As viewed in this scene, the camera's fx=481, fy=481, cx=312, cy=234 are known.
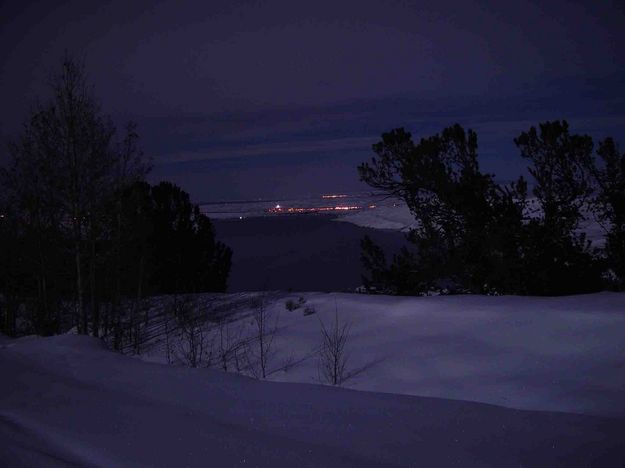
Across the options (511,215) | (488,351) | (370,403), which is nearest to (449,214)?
(511,215)

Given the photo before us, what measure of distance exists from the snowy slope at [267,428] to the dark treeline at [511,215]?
7723 millimetres

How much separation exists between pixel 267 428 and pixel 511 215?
9029 mm

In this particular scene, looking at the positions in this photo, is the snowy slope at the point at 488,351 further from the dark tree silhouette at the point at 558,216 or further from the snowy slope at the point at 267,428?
the dark tree silhouette at the point at 558,216

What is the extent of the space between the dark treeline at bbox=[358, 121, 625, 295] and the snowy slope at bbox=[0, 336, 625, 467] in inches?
304

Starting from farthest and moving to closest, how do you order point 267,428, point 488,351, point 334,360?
1. point 334,360
2. point 488,351
3. point 267,428

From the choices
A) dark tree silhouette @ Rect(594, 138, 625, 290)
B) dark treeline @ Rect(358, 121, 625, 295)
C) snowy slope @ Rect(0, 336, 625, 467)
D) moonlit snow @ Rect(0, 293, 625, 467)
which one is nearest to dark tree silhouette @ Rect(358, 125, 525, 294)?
dark treeline @ Rect(358, 121, 625, 295)

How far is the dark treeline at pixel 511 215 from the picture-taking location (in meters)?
10.6

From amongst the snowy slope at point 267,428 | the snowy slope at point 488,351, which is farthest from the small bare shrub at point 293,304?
the snowy slope at point 267,428

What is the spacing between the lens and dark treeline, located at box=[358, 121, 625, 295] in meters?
10.6

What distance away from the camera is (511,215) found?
10812mm

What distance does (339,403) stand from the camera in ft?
12.6

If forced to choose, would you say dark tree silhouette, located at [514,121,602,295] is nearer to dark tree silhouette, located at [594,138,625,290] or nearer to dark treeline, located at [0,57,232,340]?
dark tree silhouette, located at [594,138,625,290]

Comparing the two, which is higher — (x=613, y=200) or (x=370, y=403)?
(x=613, y=200)

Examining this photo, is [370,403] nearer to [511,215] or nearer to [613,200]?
[511,215]
